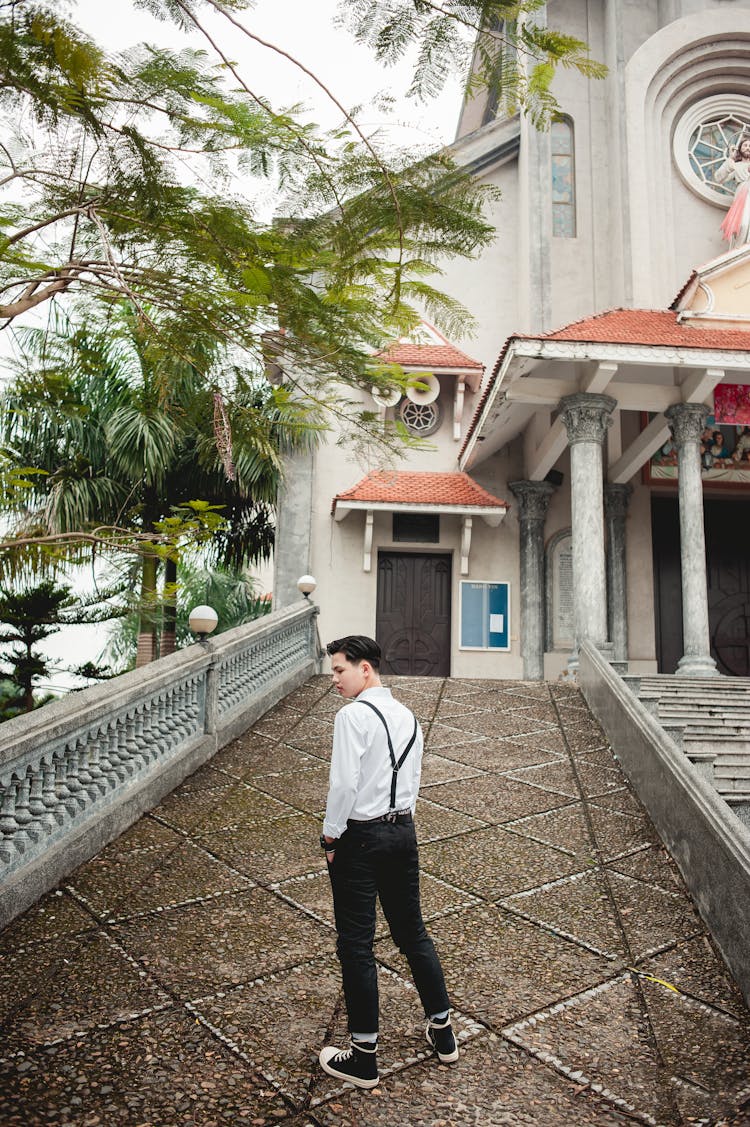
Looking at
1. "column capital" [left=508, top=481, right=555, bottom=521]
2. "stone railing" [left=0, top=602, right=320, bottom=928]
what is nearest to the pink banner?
"column capital" [left=508, top=481, right=555, bottom=521]

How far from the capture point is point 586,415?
11.5 m

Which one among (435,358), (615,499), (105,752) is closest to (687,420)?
(615,499)

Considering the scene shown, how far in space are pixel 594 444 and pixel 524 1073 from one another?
30.7 feet

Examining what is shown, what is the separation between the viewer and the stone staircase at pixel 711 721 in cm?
637

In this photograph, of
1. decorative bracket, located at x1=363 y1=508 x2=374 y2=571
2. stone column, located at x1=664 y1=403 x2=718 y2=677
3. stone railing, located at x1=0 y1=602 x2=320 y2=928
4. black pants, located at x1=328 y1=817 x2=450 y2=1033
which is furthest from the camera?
decorative bracket, located at x1=363 y1=508 x2=374 y2=571

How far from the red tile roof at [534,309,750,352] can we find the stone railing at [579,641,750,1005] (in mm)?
5143

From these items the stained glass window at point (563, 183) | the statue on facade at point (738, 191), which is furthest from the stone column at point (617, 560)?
the stained glass window at point (563, 183)

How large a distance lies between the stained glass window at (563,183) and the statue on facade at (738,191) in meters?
2.63

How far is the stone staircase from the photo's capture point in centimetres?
637

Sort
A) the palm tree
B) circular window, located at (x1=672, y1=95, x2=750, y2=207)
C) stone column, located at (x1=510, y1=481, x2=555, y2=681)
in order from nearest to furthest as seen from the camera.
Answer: the palm tree, stone column, located at (x1=510, y1=481, x2=555, y2=681), circular window, located at (x1=672, y1=95, x2=750, y2=207)

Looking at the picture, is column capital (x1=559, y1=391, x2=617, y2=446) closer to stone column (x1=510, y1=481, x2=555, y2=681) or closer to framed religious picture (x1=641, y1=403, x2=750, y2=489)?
framed religious picture (x1=641, y1=403, x2=750, y2=489)

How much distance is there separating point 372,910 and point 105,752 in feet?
10.4

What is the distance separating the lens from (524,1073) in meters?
3.23

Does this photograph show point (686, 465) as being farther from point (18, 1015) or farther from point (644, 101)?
point (18, 1015)
